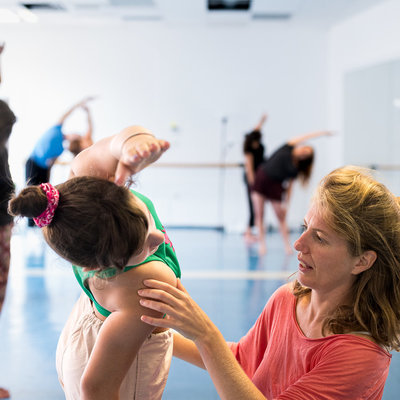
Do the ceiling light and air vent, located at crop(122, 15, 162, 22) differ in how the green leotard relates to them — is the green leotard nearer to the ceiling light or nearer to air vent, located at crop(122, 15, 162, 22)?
air vent, located at crop(122, 15, 162, 22)

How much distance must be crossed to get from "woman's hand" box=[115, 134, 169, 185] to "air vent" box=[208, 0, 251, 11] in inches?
236

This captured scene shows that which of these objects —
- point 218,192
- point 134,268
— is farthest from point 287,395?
point 218,192

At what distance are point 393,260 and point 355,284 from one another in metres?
0.10

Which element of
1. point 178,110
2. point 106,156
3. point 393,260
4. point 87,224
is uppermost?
point 178,110

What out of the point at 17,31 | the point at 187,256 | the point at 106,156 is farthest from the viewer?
the point at 17,31

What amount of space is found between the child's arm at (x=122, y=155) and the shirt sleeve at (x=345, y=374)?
0.53 m

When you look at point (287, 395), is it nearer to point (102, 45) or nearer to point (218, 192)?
point (218, 192)

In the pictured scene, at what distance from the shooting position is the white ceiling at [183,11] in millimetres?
6133

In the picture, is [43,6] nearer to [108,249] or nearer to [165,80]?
[165,80]

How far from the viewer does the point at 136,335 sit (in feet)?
2.81

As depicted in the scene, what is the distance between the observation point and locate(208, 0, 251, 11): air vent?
6242mm

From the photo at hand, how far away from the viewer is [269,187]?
486cm

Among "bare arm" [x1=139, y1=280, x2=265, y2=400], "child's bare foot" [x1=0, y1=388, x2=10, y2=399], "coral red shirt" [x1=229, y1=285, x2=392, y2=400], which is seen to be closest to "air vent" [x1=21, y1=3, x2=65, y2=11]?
"child's bare foot" [x1=0, y1=388, x2=10, y2=399]

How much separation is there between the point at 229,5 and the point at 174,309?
20.3 ft
